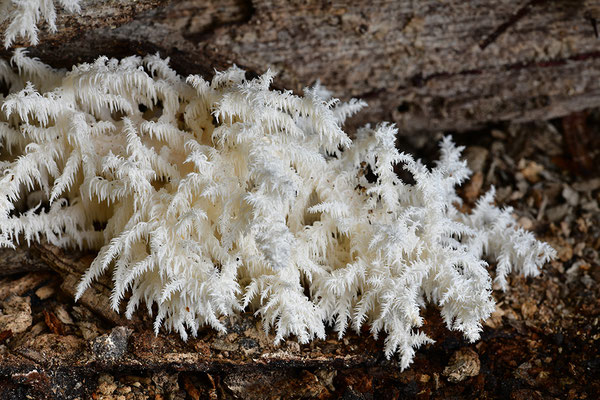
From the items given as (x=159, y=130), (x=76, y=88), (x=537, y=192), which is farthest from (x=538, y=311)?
(x=76, y=88)

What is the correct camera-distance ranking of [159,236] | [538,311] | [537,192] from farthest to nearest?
1. [537,192]
2. [538,311]
3. [159,236]

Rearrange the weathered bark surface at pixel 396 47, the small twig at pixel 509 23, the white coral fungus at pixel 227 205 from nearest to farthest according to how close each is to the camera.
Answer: the white coral fungus at pixel 227 205
the weathered bark surface at pixel 396 47
the small twig at pixel 509 23

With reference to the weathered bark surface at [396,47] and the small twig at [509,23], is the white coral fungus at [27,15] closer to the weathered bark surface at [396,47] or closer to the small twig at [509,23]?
the weathered bark surface at [396,47]

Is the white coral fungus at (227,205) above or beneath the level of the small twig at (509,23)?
beneath

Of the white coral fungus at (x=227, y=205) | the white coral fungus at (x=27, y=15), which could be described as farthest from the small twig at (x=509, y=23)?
the white coral fungus at (x=27, y=15)

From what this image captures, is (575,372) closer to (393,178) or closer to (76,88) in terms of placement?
(393,178)

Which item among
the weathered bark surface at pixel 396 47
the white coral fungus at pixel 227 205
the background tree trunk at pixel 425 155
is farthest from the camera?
the weathered bark surface at pixel 396 47
